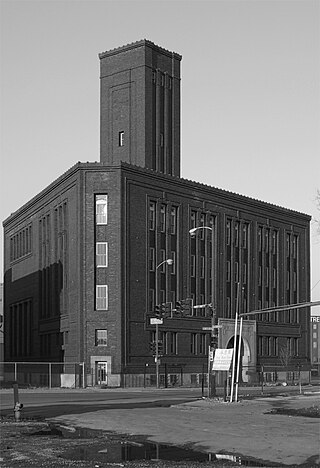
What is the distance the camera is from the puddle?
58.0ft

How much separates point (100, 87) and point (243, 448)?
237ft

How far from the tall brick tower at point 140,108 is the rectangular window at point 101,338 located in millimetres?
19827

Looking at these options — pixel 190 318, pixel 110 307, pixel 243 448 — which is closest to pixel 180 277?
pixel 190 318

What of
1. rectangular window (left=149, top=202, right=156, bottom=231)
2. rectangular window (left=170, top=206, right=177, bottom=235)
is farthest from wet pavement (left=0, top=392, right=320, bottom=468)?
rectangular window (left=170, top=206, right=177, bottom=235)

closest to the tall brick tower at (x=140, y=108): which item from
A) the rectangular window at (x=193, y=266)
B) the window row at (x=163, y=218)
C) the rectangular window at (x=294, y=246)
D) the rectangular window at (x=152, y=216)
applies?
the window row at (x=163, y=218)

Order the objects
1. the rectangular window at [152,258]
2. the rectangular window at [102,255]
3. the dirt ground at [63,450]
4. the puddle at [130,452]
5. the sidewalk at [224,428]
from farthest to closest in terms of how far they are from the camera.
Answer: the rectangular window at [152,258] → the rectangular window at [102,255] → the sidewalk at [224,428] → the puddle at [130,452] → the dirt ground at [63,450]

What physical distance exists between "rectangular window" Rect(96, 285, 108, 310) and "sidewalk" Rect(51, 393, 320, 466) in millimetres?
34825

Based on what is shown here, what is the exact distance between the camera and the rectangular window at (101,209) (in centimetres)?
7206

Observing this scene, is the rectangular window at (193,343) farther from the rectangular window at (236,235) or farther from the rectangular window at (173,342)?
the rectangular window at (236,235)

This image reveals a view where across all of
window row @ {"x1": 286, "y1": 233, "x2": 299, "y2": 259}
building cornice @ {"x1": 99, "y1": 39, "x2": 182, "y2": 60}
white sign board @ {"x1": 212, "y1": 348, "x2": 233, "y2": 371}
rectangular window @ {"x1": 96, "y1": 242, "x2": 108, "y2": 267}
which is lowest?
white sign board @ {"x1": 212, "y1": 348, "x2": 233, "y2": 371}

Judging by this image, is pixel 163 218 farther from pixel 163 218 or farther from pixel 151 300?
pixel 151 300

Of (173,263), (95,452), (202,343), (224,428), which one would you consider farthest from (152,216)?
(95,452)

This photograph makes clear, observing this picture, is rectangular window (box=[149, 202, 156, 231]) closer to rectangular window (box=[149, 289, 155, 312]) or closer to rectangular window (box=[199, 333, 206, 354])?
rectangular window (box=[149, 289, 155, 312])

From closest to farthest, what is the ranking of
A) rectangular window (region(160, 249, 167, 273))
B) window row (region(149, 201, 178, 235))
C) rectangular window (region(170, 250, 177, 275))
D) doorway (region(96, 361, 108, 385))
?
doorway (region(96, 361, 108, 385)) → window row (region(149, 201, 178, 235)) → rectangular window (region(160, 249, 167, 273)) → rectangular window (region(170, 250, 177, 275))
